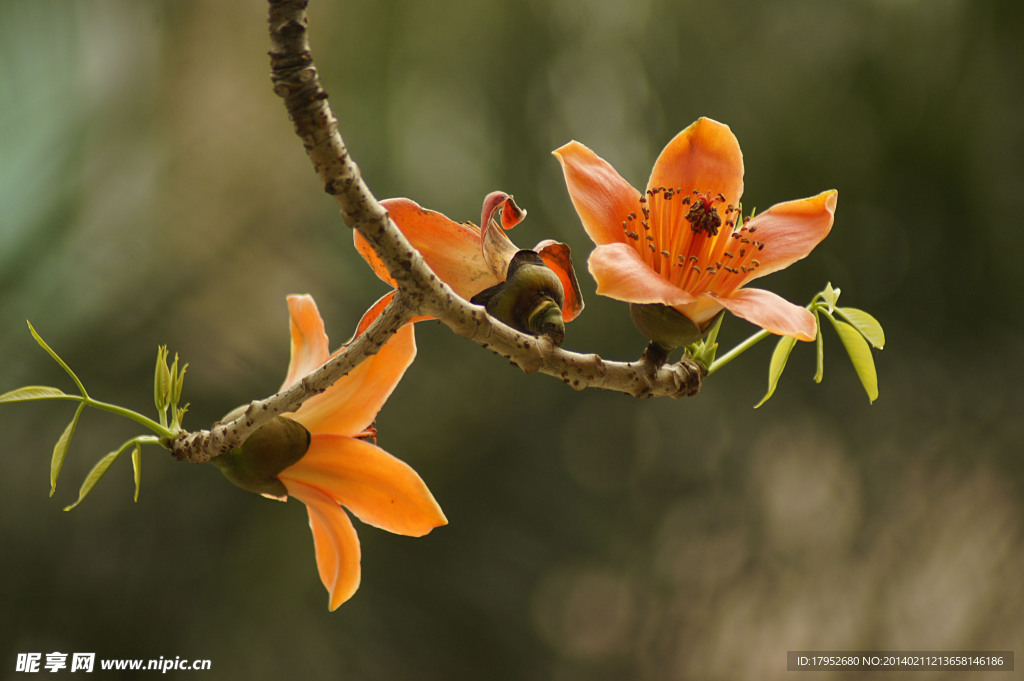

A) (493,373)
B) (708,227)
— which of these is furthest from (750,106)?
(708,227)

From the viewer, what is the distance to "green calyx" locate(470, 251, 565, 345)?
0.67 ft

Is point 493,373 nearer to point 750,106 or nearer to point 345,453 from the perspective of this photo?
point 750,106

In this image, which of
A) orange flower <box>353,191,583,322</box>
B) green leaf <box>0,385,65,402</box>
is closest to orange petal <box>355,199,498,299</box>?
orange flower <box>353,191,583,322</box>

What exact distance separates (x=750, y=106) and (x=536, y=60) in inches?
11.4

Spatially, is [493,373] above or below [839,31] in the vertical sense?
below

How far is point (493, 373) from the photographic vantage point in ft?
2.83

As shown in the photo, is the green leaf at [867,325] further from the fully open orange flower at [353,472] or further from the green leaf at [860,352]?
the fully open orange flower at [353,472]

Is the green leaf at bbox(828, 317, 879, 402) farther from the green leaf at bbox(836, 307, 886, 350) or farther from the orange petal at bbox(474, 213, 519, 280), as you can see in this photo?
the orange petal at bbox(474, 213, 519, 280)

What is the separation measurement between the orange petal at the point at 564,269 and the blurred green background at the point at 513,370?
0.61 meters

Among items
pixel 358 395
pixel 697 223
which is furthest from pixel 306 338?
pixel 697 223

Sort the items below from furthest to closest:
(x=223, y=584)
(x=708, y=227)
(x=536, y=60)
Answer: (x=536, y=60), (x=223, y=584), (x=708, y=227)

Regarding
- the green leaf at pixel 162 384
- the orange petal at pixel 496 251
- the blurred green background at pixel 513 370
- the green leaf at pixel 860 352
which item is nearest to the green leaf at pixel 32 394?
the green leaf at pixel 162 384

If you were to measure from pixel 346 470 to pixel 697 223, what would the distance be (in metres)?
0.14

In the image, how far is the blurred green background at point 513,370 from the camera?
761 millimetres
